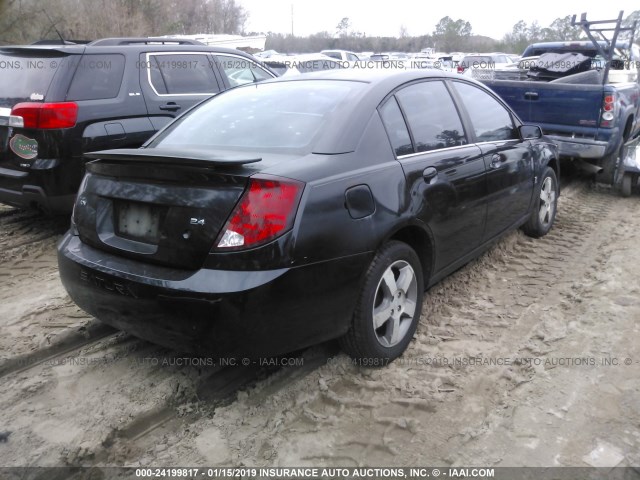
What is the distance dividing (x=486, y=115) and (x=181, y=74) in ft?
11.2

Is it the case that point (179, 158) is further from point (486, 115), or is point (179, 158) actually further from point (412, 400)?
point (486, 115)

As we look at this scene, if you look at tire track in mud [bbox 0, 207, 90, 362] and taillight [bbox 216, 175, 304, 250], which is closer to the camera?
taillight [bbox 216, 175, 304, 250]

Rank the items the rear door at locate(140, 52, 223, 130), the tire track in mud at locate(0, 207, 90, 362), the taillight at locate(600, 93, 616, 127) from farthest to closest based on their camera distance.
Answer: the taillight at locate(600, 93, 616, 127), the rear door at locate(140, 52, 223, 130), the tire track in mud at locate(0, 207, 90, 362)

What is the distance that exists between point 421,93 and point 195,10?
38.8 m

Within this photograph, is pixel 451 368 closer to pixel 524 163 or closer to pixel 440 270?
pixel 440 270

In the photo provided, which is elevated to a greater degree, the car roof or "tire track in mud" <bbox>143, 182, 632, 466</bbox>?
the car roof

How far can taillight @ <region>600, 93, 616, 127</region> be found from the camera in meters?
7.31

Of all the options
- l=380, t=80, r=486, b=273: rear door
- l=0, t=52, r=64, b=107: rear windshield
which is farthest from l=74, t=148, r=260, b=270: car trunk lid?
l=0, t=52, r=64, b=107: rear windshield

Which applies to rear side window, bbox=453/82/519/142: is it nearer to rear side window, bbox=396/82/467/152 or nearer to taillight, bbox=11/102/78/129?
rear side window, bbox=396/82/467/152

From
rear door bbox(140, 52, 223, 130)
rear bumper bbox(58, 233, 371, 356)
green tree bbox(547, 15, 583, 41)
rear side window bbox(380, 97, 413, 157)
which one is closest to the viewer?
rear bumper bbox(58, 233, 371, 356)

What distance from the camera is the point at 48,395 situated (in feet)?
9.77

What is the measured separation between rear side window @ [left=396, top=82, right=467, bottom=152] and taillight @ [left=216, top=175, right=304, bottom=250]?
127cm

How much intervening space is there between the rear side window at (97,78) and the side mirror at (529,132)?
378cm

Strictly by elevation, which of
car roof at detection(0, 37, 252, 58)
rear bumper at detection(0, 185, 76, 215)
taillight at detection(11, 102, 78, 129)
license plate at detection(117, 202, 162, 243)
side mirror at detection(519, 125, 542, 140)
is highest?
car roof at detection(0, 37, 252, 58)
